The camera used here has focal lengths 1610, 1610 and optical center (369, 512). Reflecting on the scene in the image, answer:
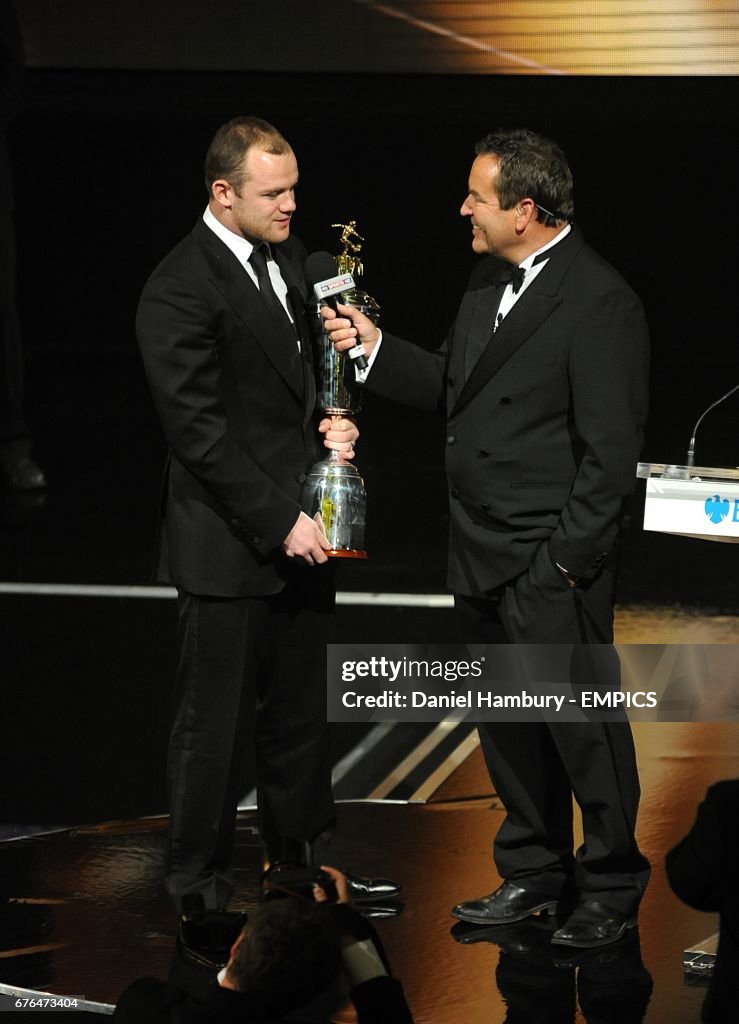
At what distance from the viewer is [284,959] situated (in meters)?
2.04

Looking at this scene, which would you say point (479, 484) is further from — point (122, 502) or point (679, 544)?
point (122, 502)

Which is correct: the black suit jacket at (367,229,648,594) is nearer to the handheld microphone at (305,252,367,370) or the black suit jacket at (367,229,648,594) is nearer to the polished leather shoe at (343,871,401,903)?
the handheld microphone at (305,252,367,370)

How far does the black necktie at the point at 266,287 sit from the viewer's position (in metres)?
3.27

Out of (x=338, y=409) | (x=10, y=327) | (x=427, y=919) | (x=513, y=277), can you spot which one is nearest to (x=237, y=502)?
(x=338, y=409)

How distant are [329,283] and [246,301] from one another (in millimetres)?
201

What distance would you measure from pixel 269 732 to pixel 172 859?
1.12 ft

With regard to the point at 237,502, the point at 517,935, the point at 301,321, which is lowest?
the point at 517,935

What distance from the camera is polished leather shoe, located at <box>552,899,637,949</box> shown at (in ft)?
10.4

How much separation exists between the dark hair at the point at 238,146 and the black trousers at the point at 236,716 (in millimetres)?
829

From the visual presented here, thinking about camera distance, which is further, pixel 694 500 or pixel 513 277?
pixel 513 277

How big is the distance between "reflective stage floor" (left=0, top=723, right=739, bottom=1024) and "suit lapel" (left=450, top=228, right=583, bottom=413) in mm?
1131

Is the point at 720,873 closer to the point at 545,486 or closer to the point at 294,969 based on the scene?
the point at 294,969

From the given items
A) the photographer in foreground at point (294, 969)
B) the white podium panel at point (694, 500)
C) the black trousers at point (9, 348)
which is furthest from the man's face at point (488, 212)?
the black trousers at point (9, 348)

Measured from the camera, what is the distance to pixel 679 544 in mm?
6957
